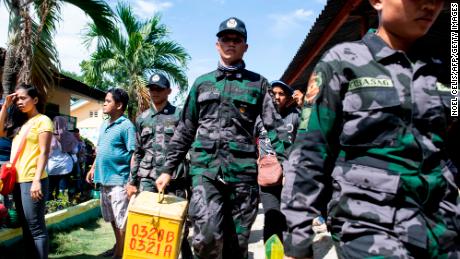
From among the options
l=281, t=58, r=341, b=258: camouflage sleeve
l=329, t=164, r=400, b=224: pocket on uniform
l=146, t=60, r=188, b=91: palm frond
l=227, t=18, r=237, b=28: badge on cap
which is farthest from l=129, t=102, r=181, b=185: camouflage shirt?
l=146, t=60, r=188, b=91: palm frond

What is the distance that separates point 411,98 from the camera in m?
1.64

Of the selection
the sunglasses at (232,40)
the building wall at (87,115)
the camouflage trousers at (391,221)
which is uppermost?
the building wall at (87,115)

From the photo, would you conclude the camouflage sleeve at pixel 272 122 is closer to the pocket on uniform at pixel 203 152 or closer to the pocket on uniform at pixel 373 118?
the pocket on uniform at pixel 203 152

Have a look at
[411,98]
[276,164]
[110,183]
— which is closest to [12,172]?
[110,183]

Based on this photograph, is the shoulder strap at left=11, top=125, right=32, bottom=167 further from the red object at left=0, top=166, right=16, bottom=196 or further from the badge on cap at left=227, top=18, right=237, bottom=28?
the badge on cap at left=227, top=18, right=237, bottom=28

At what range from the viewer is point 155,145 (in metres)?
4.99

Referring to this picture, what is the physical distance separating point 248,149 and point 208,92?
542mm

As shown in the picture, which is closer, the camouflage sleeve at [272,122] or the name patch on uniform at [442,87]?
the name patch on uniform at [442,87]

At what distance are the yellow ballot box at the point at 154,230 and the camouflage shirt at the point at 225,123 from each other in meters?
0.35

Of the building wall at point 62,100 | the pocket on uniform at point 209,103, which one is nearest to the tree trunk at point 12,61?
the pocket on uniform at point 209,103

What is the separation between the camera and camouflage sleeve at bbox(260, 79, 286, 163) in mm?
3459

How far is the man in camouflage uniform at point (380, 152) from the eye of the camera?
1569 millimetres

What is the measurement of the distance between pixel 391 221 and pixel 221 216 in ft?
6.17

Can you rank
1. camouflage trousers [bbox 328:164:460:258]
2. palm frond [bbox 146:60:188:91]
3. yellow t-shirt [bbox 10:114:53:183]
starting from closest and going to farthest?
camouflage trousers [bbox 328:164:460:258] → yellow t-shirt [bbox 10:114:53:183] → palm frond [bbox 146:60:188:91]
